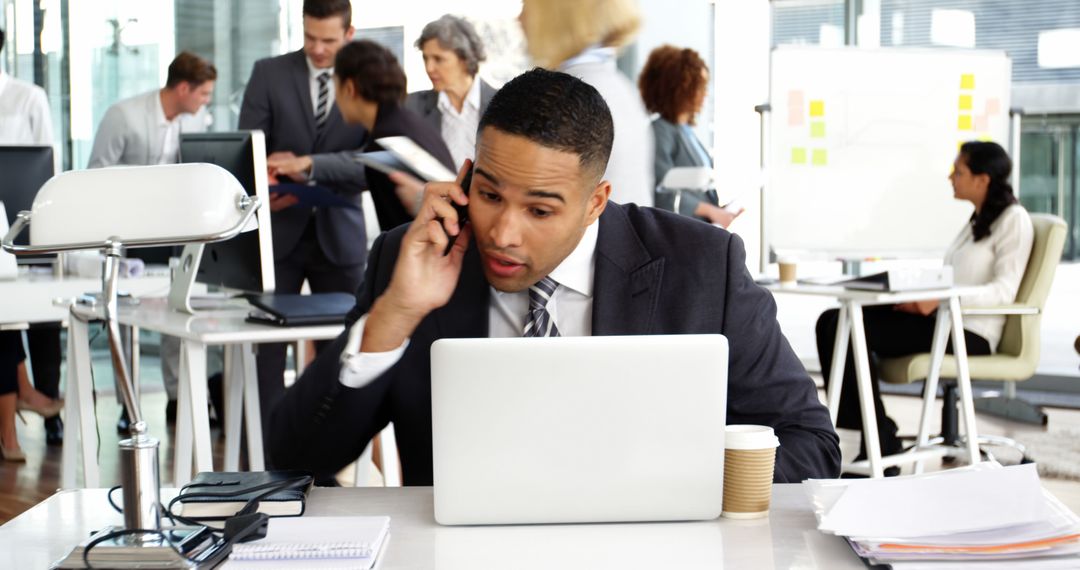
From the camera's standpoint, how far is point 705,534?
3.99ft

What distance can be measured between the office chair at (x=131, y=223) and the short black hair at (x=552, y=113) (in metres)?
0.48

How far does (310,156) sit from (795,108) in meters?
3.15

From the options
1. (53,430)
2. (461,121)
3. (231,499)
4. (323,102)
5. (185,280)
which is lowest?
(53,430)

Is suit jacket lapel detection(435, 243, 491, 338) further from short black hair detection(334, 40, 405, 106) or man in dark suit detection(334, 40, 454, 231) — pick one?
Answer: short black hair detection(334, 40, 405, 106)

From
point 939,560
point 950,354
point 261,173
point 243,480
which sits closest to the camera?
point 939,560

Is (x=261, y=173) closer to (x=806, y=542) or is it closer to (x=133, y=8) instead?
(x=806, y=542)

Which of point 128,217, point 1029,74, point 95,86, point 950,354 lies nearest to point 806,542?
point 128,217

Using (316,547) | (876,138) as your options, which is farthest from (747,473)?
(876,138)

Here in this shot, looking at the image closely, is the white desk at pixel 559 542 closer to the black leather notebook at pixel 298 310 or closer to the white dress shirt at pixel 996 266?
the black leather notebook at pixel 298 310

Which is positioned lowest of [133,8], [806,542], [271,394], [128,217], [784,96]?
[271,394]

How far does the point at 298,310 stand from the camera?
288 centimetres

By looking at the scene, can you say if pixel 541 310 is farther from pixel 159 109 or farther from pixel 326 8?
pixel 159 109

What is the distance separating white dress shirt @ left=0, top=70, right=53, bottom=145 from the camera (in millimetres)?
5504

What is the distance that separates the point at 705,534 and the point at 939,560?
9.2 inches
